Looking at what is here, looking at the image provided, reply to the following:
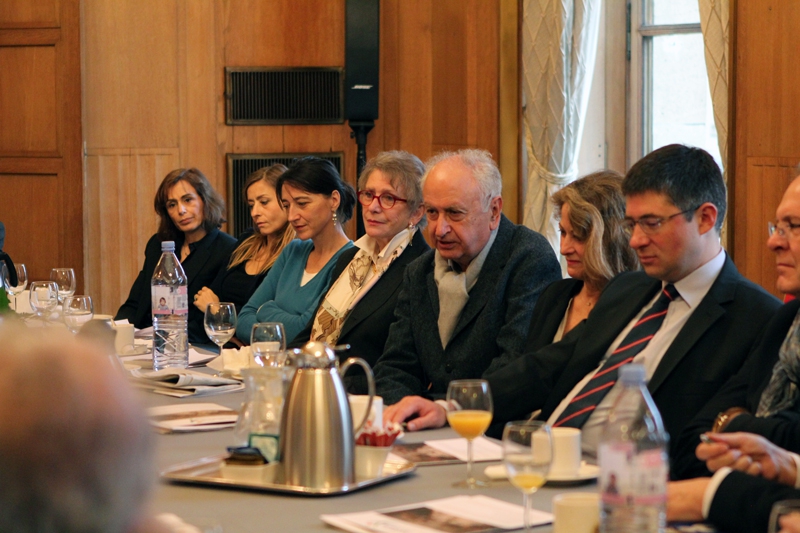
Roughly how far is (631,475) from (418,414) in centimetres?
105

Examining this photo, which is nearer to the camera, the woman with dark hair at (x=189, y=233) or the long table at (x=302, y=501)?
the long table at (x=302, y=501)

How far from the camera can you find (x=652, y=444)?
5.02 ft

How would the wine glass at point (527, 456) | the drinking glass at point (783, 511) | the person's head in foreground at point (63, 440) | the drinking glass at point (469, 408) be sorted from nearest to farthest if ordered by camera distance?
the person's head in foreground at point (63, 440)
the drinking glass at point (783, 511)
the wine glass at point (527, 456)
the drinking glass at point (469, 408)

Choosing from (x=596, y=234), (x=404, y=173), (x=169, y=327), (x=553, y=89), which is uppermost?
(x=553, y=89)

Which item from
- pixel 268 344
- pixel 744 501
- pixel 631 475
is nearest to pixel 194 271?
pixel 268 344

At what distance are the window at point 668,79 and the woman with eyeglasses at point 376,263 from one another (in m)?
1.95

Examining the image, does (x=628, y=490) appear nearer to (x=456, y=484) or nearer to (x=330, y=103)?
(x=456, y=484)

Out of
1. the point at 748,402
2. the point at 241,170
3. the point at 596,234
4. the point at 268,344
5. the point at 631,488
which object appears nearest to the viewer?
the point at 631,488

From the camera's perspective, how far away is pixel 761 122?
4.12m

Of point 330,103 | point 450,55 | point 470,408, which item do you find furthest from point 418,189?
point 330,103

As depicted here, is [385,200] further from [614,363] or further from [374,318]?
[614,363]

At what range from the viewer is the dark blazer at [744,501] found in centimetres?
162

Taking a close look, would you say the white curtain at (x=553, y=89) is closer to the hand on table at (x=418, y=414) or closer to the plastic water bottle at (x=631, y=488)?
the hand on table at (x=418, y=414)

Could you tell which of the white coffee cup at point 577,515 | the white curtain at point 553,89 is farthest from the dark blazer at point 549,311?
the white curtain at point 553,89
